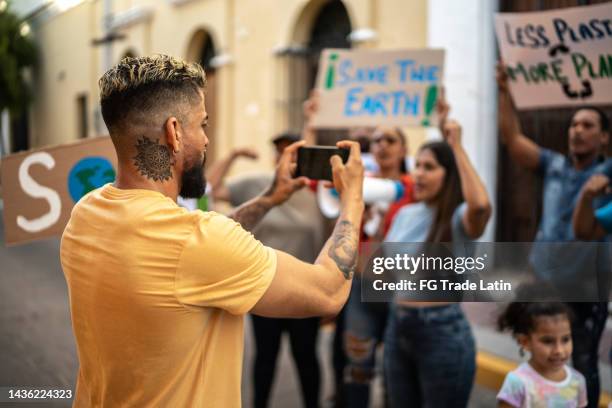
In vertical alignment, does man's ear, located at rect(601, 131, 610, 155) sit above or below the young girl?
above

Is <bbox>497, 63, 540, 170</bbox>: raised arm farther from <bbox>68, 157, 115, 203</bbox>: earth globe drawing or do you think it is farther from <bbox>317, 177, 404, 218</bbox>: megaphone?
<bbox>68, 157, 115, 203</bbox>: earth globe drawing

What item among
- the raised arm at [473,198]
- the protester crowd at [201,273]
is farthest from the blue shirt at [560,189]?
the raised arm at [473,198]

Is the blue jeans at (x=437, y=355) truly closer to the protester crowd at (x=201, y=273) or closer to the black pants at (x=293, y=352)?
the protester crowd at (x=201, y=273)

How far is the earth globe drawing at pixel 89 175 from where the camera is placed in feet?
7.58

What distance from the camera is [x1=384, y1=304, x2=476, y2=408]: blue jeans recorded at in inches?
109

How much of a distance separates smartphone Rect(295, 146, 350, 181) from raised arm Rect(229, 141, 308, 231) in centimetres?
5

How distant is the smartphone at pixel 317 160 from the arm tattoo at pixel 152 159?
48 cm

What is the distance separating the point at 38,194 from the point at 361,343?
172cm

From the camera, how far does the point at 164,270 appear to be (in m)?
1.48

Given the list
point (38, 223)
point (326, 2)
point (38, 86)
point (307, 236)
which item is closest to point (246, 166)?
point (326, 2)

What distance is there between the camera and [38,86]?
3109mm

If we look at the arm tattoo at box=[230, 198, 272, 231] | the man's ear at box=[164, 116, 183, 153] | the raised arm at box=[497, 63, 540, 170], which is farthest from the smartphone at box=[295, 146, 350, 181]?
the raised arm at box=[497, 63, 540, 170]

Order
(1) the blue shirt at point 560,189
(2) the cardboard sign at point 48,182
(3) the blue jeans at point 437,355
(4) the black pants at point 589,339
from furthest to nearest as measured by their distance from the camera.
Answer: (1) the blue shirt at point 560,189 → (3) the blue jeans at point 437,355 → (2) the cardboard sign at point 48,182 → (4) the black pants at point 589,339

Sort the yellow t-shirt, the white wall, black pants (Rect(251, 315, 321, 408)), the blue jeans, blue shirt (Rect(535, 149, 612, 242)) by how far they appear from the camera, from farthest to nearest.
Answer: the white wall, black pants (Rect(251, 315, 321, 408)), blue shirt (Rect(535, 149, 612, 242)), the blue jeans, the yellow t-shirt
